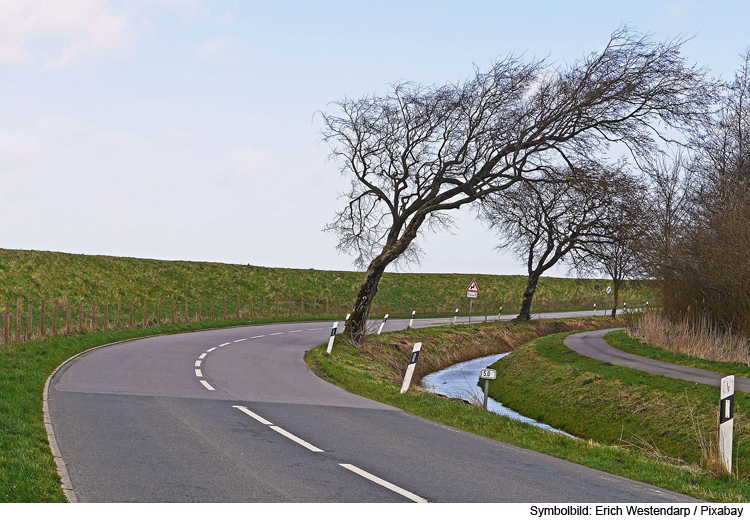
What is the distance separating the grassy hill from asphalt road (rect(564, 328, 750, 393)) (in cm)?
1473

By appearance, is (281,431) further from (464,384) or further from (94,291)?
(94,291)

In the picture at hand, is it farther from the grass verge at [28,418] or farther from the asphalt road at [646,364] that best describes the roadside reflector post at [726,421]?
the asphalt road at [646,364]

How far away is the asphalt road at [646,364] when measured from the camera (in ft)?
62.3

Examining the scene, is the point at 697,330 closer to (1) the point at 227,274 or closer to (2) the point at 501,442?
(2) the point at 501,442

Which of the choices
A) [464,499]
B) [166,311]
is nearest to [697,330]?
[464,499]

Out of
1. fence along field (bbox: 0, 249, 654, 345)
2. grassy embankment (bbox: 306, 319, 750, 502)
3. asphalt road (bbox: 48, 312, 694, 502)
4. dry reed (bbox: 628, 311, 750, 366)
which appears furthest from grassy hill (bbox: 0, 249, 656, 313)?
asphalt road (bbox: 48, 312, 694, 502)

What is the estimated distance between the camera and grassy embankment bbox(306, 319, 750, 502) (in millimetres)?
9766

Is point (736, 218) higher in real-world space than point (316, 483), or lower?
higher

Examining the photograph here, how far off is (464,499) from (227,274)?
68.0 metres

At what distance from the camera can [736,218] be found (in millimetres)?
22453

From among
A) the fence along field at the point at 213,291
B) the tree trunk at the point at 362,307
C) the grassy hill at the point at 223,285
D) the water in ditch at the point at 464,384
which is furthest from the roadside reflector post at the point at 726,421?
the grassy hill at the point at 223,285

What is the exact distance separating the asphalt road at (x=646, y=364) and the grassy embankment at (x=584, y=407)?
699 millimetres

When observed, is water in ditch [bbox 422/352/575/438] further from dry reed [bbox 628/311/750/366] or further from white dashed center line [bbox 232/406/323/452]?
white dashed center line [bbox 232/406/323/452]

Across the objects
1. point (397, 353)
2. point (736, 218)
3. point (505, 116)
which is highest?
point (505, 116)
